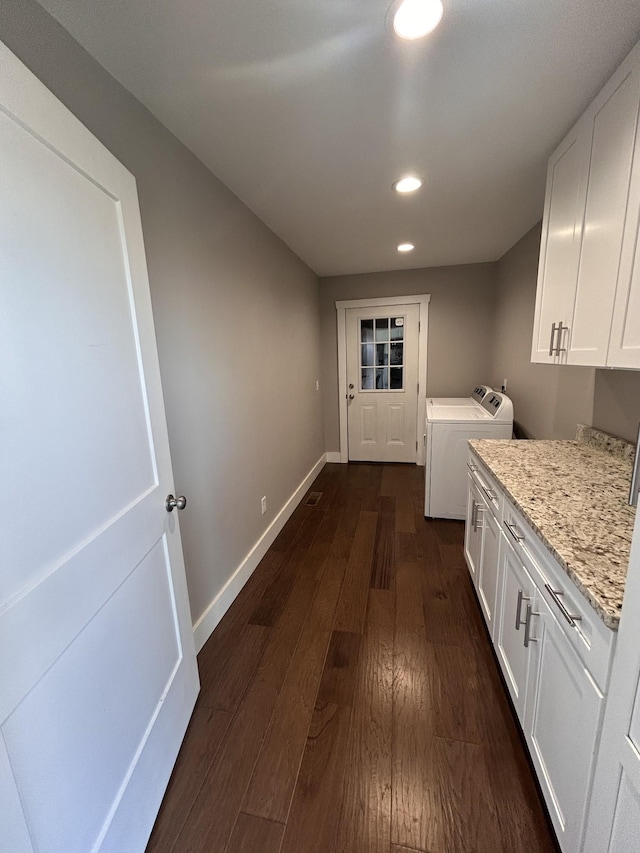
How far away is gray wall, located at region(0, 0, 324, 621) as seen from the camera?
1081 mm

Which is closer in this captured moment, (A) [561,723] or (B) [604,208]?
(A) [561,723]

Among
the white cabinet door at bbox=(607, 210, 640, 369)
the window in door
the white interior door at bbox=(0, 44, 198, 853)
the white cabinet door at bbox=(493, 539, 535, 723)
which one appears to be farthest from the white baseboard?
the white cabinet door at bbox=(607, 210, 640, 369)

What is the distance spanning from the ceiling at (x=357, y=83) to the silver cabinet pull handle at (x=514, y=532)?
1.60m

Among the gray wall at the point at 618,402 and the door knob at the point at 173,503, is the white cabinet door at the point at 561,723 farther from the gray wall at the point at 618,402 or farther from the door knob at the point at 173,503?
the door knob at the point at 173,503

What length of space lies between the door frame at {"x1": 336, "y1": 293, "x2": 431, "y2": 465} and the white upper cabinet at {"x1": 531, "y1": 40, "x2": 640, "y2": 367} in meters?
2.21

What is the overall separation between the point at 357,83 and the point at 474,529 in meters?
2.12

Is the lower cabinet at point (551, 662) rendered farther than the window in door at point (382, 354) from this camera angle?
No

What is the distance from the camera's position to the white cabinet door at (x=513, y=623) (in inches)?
45.7

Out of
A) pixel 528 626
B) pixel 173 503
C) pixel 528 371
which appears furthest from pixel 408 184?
pixel 528 626

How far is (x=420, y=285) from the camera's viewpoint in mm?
3871

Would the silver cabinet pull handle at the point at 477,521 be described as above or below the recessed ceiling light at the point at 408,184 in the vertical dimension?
below

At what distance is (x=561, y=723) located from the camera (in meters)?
0.91

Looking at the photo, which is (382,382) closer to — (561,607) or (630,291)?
(630,291)

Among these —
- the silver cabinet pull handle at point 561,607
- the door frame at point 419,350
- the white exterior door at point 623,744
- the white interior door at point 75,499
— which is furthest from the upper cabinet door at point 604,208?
the door frame at point 419,350
